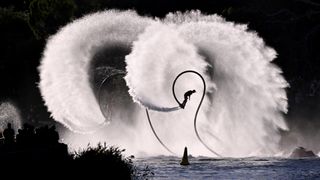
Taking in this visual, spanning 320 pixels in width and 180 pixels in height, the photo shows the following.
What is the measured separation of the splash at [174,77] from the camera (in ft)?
359

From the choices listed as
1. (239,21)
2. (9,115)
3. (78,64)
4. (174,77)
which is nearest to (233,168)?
(174,77)

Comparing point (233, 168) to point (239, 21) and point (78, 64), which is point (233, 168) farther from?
point (239, 21)

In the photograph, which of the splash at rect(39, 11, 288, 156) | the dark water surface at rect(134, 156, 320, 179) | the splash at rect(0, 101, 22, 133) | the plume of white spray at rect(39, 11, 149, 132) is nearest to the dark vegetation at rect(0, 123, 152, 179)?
the dark water surface at rect(134, 156, 320, 179)

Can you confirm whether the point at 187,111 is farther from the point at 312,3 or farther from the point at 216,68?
the point at 312,3

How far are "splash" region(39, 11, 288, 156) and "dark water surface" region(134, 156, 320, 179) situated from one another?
554 centimetres

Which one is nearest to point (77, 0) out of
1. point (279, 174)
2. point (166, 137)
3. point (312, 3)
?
point (312, 3)

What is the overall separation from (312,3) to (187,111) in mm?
52658

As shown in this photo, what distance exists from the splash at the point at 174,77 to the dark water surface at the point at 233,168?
18.2ft

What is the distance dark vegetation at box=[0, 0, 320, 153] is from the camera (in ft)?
526

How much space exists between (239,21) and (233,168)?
5908 cm

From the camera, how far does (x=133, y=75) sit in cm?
10481

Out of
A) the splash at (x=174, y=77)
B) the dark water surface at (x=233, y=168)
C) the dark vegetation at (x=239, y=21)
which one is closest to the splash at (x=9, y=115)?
the dark vegetation at (x=239, y=21)

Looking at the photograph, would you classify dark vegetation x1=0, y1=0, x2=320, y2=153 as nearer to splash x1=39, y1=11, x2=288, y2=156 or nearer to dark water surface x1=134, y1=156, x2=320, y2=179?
splash x1=39, y1=11, x2=288, y2=156

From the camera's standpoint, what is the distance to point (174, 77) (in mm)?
112375
